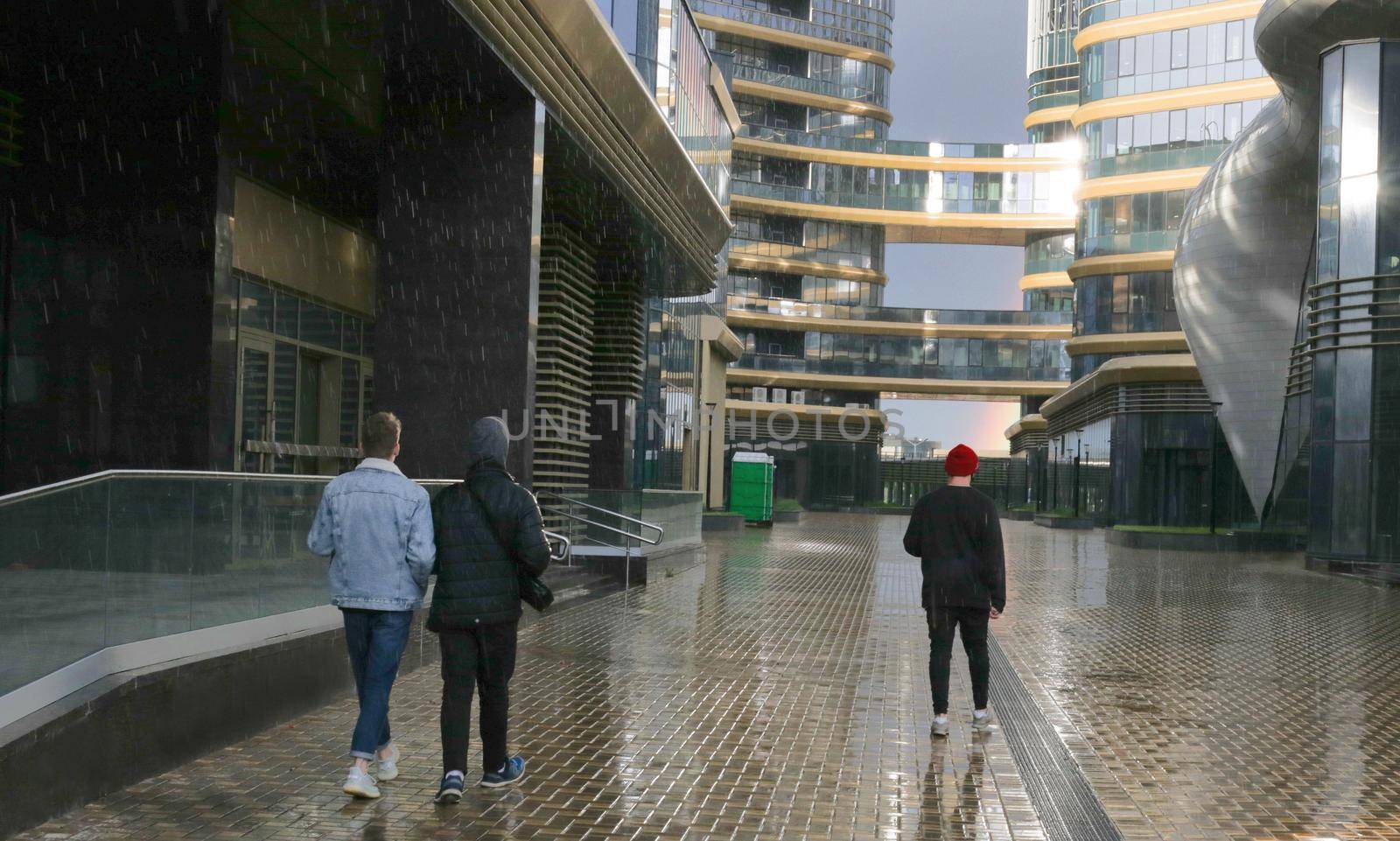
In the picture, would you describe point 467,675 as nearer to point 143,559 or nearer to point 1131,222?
point 143,559

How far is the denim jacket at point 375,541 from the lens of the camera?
6238 mm

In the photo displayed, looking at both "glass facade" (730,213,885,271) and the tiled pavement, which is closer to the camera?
the tiled pavement

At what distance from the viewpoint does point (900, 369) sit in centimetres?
7712

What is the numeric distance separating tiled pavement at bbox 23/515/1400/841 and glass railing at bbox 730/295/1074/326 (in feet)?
200

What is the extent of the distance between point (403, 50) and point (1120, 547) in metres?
25.8

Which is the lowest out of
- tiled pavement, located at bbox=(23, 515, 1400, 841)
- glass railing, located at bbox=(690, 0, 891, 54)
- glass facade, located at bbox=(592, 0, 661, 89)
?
tiled pavement, located at bbox=(23, 515, 1400, 841)

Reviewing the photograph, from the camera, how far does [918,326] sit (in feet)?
252

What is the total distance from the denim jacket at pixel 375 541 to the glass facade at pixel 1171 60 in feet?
171

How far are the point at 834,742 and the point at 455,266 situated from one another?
7731 mm

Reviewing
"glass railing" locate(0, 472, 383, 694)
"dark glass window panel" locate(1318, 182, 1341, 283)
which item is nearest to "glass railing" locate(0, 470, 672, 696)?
"glass railing" locate(0, 472, 383, 694)

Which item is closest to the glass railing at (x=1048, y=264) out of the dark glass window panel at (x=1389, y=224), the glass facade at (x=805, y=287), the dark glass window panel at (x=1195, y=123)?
the glass facade at (x=805, y=287)

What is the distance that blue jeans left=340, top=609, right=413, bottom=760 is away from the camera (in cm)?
627

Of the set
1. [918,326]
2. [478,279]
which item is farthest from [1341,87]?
[918,326]

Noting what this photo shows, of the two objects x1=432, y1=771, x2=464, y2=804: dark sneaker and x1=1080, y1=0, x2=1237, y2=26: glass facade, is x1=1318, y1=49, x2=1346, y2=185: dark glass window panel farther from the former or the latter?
x1=1080, y1=0, x2=1237, y2=26: glass facade
